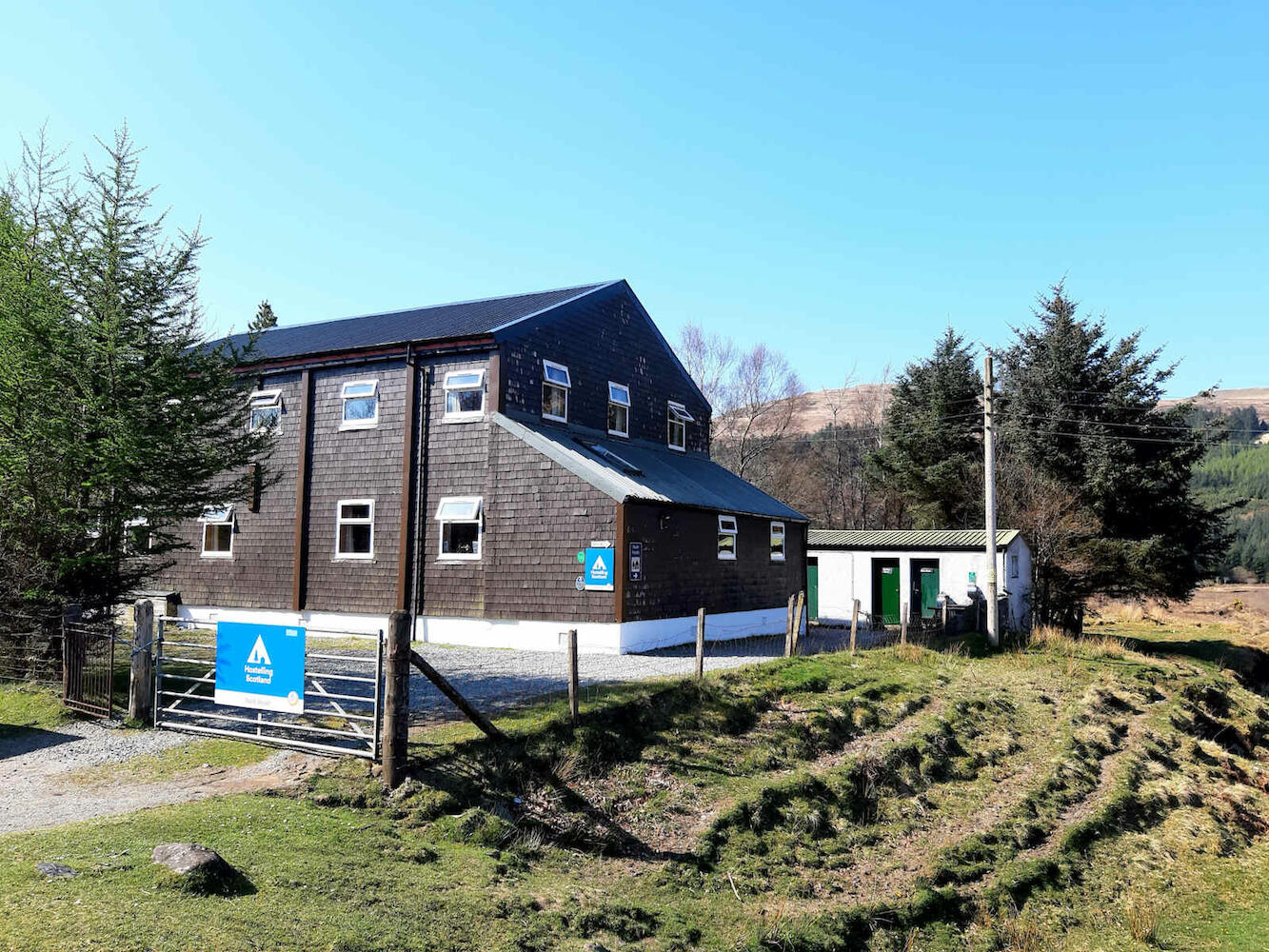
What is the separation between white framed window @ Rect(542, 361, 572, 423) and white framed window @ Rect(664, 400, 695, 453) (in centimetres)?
535

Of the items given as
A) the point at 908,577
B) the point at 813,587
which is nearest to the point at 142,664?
the point at 813,587

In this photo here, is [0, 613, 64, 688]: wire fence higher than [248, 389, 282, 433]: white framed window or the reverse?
the reverse

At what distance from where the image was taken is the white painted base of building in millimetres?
18047

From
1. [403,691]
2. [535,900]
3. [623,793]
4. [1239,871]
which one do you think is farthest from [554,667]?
[1239,871]

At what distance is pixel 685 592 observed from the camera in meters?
20.1

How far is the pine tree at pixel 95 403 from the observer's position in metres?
12.8

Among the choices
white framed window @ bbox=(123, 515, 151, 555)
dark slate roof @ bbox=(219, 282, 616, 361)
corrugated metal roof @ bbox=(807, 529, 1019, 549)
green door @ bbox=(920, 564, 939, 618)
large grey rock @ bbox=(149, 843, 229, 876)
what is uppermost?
dark slate roof @ bbox=(219, 282, 616, 361)

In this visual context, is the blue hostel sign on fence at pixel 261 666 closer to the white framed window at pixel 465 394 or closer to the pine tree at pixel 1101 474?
the white framed window at pixel 465 394

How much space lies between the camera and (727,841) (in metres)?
9.45

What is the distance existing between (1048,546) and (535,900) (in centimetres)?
2839

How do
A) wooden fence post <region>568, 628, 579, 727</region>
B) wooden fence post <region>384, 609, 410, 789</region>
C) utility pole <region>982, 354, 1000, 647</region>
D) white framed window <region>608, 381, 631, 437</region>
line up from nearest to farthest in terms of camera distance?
wooden fence post <region>384, 609, 410, 789</region> → wooden fence post <region>568, 628, 579, 727</region> → utility pole <region>982, 354, 1000, 647</region> → white framed window <region>608, 381, 631, 437</region>

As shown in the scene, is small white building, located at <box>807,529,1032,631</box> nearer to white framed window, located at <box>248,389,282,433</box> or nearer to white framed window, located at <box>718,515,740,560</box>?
white framed window, located at <box>718,515,740,560</box>

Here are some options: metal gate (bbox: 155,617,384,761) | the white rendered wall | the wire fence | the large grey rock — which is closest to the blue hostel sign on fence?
metal gate (bbox: 155,617,384,761)

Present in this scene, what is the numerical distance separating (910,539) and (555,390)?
1393 centimetres
